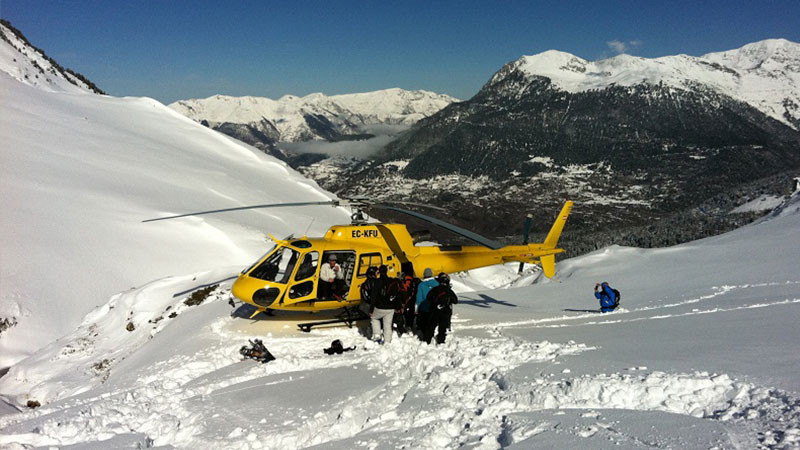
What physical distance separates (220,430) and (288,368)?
3.14m

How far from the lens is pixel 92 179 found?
3066 centimetres

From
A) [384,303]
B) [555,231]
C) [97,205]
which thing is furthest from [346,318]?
[97,205]

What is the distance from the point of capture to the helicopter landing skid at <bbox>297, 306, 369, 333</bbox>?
13.1 m

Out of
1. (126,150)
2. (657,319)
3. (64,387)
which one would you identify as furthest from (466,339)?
(126,150)

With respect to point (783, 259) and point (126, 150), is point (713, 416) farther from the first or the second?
point (126, 150)

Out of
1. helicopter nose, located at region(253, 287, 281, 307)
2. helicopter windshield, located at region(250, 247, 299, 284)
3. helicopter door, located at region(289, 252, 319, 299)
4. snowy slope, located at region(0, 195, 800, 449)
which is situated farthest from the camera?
helicopter windshield, located at region(250, 247, 299, 284)

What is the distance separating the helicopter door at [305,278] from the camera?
41.7 feet

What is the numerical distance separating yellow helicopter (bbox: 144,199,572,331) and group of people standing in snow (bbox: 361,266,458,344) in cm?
105

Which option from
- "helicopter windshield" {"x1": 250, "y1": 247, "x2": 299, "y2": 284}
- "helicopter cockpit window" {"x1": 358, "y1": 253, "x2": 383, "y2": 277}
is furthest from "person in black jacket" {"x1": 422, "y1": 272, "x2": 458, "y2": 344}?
"helicopter windshield" {"x1": 250, "y1": 247, "x2": 299, "y2": 284}

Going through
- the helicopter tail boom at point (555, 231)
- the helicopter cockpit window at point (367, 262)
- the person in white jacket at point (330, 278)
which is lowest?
the person in white jacket at point (330, 278)

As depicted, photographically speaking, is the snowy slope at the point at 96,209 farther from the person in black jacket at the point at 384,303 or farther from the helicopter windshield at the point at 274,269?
the person in black jacket at the point at 384,303

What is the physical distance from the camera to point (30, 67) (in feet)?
178

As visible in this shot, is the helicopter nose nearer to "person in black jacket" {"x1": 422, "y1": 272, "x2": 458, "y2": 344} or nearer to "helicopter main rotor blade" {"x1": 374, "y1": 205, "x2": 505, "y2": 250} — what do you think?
"helicopter main rotor blade" {"x1": 374, "y1": 205, "x2": 505, "y2": 250}

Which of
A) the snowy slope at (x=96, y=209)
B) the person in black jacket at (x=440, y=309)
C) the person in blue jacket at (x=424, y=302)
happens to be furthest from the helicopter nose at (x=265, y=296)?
the snowy slope at (x=96, y=209)
